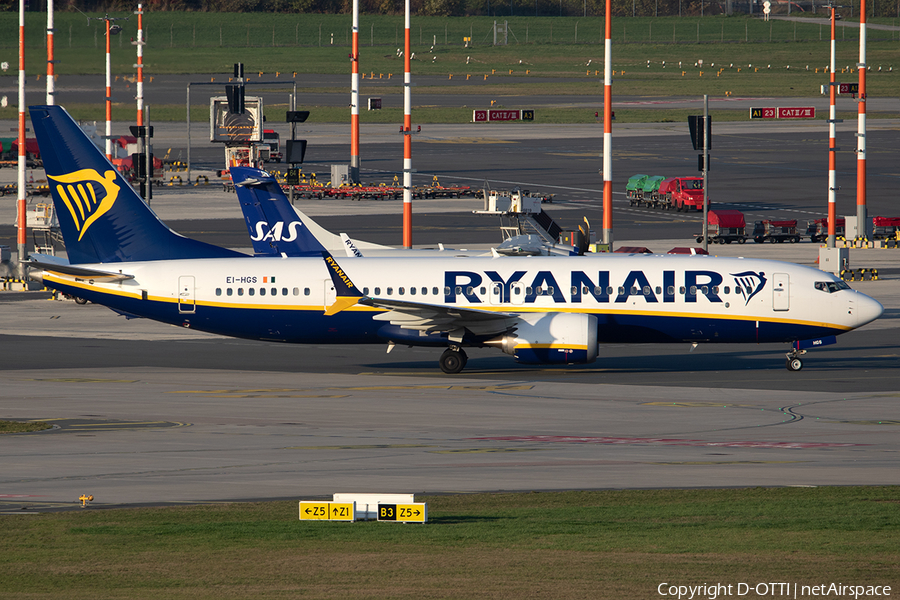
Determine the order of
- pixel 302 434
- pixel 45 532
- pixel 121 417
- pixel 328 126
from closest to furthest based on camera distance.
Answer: pixel 45 532 < pixel 302 434 < pixel 121 417 < pixel 328 126

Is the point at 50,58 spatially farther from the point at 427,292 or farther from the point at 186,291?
the point at 427,292

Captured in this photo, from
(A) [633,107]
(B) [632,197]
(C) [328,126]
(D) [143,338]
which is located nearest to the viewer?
(D) [143,338]

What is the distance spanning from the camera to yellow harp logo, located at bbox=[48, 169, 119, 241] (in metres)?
45.3

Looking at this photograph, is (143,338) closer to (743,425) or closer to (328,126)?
(743,425)

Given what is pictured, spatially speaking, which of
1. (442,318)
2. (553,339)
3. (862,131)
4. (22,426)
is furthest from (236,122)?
(22,426)

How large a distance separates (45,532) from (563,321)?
76.6 feet

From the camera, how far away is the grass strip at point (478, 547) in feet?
61.3

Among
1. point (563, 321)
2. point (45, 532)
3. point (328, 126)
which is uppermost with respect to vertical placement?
point (328, 126)

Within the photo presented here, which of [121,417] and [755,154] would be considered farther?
[755,154]

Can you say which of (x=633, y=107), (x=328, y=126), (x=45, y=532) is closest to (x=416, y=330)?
(x=45, y=532)

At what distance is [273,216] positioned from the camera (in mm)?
55031

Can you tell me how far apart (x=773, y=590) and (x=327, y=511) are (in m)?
8.79

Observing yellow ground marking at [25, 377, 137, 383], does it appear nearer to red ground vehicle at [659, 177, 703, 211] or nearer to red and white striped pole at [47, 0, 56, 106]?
red and white striped pole at [47, 0, 56, 106]

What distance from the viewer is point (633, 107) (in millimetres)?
179750
